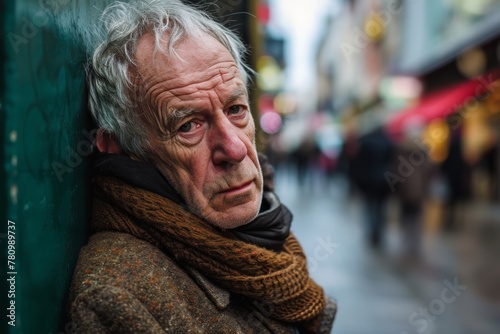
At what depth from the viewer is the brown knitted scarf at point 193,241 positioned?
1413 mm

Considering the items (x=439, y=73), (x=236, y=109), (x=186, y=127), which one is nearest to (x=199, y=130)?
(x=186, y=127)

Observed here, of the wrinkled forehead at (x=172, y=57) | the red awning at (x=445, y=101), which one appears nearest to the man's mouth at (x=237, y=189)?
the wrinkled forehead at (x=172, y=57)

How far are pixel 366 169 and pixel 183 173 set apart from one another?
7.97 m

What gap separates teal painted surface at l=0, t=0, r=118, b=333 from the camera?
96cm

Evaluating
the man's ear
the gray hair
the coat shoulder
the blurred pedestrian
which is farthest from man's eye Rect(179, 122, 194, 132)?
the blurred pedestrian

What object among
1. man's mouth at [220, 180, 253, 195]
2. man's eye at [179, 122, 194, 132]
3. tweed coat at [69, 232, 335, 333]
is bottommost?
tweed coat at [69, 232, 335, 333]

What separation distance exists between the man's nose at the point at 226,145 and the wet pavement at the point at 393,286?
4.08m

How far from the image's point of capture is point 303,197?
19016 mm

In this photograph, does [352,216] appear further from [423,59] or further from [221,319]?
[221,319]

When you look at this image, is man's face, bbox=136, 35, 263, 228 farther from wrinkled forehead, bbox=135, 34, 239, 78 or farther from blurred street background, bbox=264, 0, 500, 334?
blurred street background, bbox=264, 0, 500, 334

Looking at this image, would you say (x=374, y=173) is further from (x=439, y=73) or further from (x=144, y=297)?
(x=439, y=73)

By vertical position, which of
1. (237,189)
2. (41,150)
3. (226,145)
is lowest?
(237,189)

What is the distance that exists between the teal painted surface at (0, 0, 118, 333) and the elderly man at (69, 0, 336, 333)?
121 mm

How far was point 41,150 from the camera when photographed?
1073 mm
